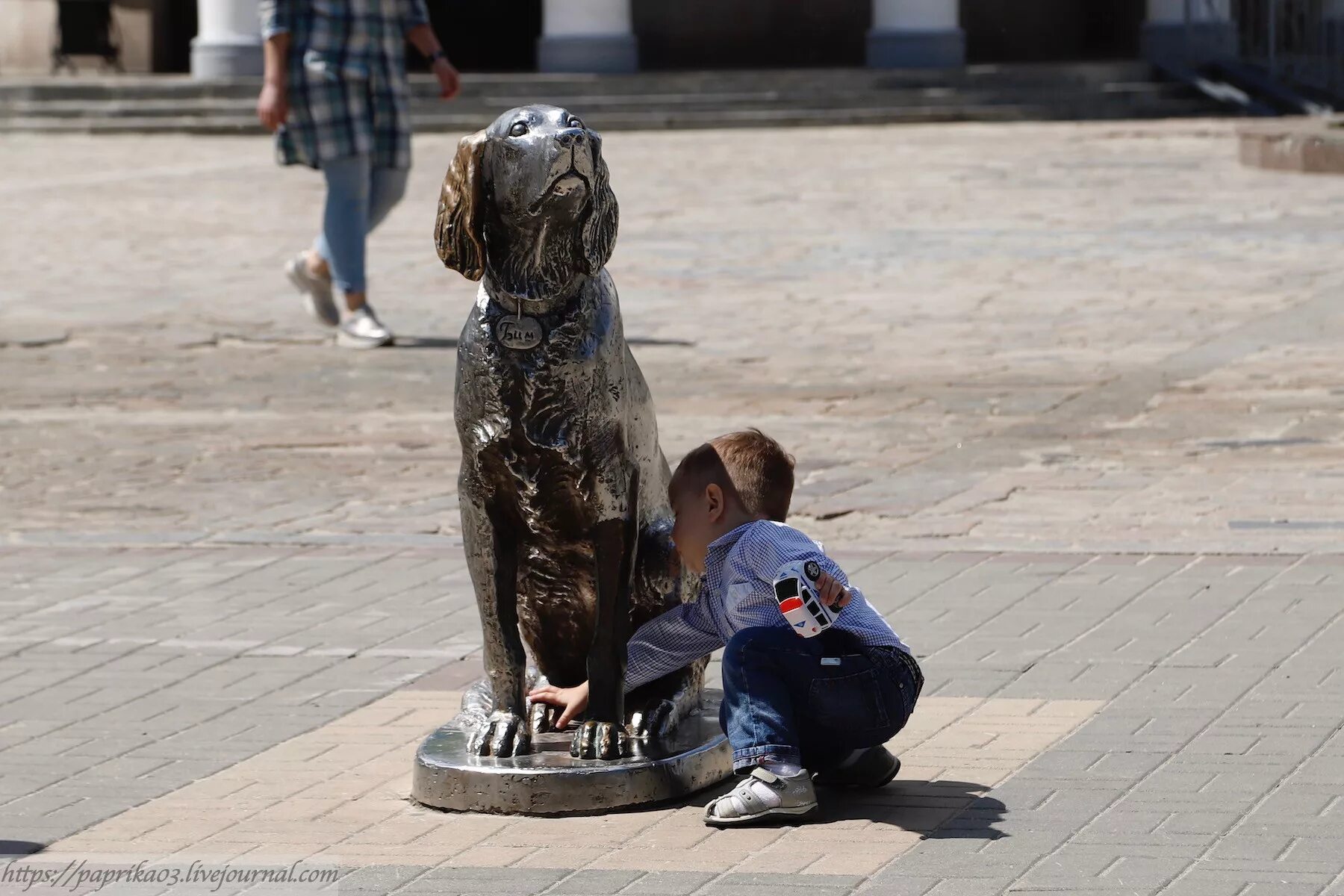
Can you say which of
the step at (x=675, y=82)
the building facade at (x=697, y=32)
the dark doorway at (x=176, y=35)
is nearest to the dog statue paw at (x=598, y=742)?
the step at (x=675, y=82)

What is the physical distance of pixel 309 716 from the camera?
5.84 metres

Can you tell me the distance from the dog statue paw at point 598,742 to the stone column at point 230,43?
957 inches

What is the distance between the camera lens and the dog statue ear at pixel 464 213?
4.73 meters

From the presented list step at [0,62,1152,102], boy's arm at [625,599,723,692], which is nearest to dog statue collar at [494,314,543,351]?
boy's arm at [625,599,723,692]

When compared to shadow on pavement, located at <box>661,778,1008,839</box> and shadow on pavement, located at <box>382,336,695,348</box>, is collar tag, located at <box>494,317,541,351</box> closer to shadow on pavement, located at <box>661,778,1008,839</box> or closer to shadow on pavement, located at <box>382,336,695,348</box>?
shadow on pavement, located at <box>661,778,1008,839</box>

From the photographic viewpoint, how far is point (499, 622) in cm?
495

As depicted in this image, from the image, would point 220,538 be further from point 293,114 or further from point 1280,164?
point 1280,164

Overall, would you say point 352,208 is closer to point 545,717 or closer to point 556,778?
point 545,717

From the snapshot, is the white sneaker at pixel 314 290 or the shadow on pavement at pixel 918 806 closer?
the shadow on pavement at pixel 918 806

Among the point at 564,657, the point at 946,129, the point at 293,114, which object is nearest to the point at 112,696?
the point at 564,657

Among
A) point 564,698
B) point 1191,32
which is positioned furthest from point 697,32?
point 564,698

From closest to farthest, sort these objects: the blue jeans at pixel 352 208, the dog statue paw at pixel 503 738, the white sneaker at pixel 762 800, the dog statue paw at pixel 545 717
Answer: the white sneaker at pixel 762 800
the dog statue paw at pixel 503 738
the dog statue paw at pixel 545 717
the blue jeans at pixel 352 208

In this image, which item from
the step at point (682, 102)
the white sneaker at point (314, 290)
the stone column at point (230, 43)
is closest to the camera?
the white sneaker at point (314, 290)

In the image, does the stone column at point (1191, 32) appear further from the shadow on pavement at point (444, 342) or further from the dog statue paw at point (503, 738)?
the dog statue paw at point (503, 738)
